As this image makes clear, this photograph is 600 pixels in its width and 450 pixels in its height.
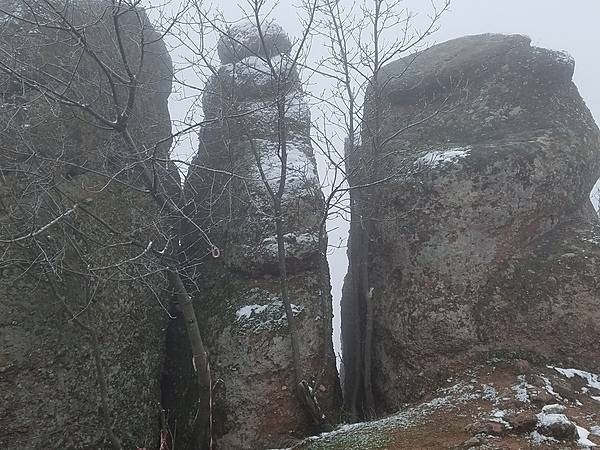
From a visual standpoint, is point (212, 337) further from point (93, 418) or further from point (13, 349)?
point (13, 349)

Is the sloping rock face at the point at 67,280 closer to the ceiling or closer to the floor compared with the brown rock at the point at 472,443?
closer to the ceiling

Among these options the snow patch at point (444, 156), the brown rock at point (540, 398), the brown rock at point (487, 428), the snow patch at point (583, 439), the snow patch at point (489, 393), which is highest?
the snow patch at point (444, 156)

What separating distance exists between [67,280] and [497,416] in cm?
673

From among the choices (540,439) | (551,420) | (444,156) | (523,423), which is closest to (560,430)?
(551,420)

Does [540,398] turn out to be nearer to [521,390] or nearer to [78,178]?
[521,390]

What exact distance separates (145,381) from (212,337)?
1.35 meters

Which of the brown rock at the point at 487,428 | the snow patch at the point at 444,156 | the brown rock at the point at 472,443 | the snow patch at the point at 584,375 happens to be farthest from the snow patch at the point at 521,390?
the snow patch at the point at 444,156

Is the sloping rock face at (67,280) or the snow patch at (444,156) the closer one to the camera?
the sloping rock face at (67,280)

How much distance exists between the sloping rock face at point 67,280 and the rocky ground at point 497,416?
3189 mm

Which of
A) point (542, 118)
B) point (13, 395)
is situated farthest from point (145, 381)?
point (542, 118)

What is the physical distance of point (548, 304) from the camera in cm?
959

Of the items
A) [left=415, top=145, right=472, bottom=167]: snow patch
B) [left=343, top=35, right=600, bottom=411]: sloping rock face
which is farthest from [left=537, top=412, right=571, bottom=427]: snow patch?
[left=415, top=145, right=472, bottom=167]: snow patch

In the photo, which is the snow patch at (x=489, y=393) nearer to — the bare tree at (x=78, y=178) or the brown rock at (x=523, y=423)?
the brown rock at (x=523, y=423)

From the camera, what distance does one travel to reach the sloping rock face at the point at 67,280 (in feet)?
25.8
